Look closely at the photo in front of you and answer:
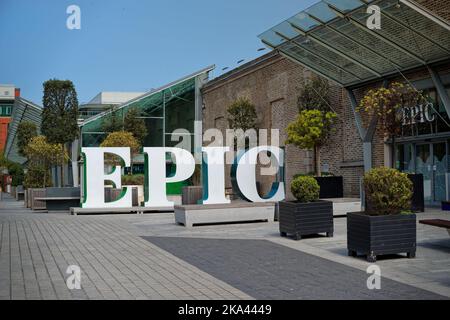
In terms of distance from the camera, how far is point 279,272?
7.68m

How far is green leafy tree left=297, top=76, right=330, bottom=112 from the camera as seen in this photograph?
22.9 m

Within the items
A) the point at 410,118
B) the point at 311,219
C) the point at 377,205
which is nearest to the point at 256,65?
the point at 410,118

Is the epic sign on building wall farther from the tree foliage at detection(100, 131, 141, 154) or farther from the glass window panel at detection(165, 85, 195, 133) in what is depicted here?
the glass window panel at detection(165, 85, 195, 133)

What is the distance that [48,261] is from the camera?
8.70 meters

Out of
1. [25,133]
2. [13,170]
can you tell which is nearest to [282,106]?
[25,133]

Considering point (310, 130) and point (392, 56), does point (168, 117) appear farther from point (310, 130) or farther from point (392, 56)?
point (392, 56)

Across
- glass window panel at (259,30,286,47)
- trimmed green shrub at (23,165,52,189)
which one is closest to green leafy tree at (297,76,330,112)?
glass window panel at (259,30,286,47)

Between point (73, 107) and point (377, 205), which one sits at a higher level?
point (73, 107)

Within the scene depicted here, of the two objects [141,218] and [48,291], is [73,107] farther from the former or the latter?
[48,291]

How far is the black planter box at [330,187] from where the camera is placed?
20.5 metres

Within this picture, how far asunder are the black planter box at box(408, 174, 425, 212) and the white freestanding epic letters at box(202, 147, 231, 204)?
5.23 m

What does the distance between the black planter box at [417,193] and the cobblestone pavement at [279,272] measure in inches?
271

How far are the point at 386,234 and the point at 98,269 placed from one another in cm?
421

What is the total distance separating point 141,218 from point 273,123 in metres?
13.3
